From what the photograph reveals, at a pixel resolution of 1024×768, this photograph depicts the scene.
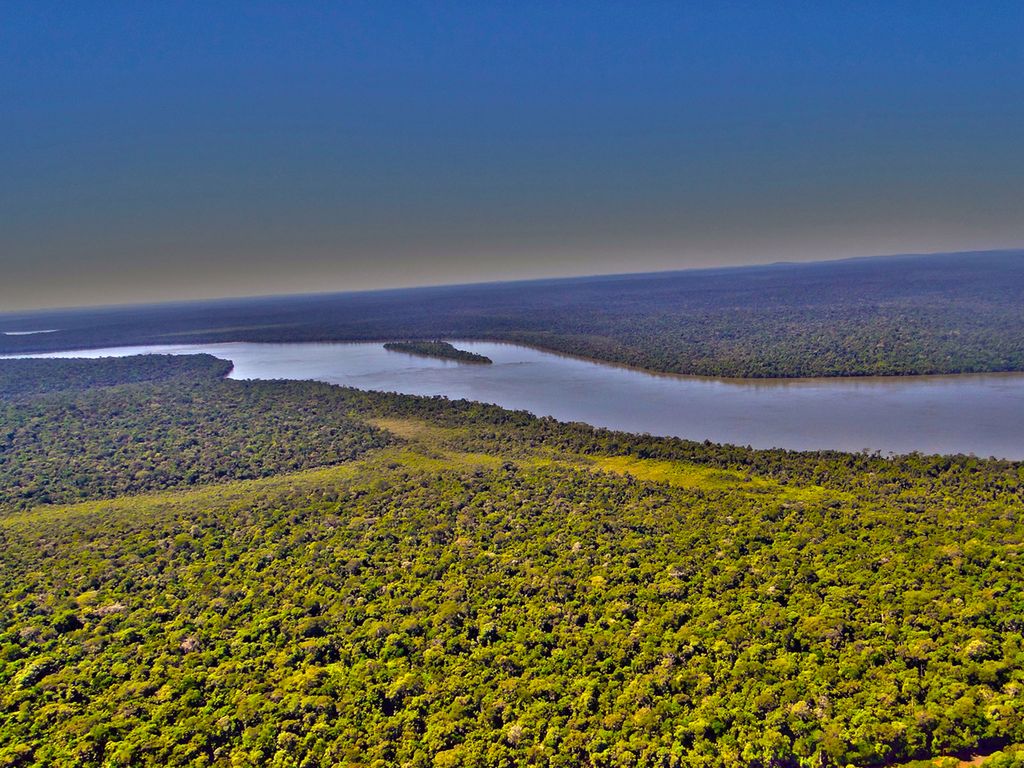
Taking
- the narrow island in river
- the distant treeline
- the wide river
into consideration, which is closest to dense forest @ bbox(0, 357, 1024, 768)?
the wide river

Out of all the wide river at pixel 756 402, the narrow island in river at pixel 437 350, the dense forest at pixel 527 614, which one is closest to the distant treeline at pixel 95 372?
the wide river at pixel 756 402

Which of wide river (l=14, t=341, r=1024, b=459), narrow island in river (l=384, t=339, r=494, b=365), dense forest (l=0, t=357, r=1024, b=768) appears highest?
narrow island in river (l=384, t=339, r=494, b=365)

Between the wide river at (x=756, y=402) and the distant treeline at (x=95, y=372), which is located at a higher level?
the distant treeline at (x=95, y=372)

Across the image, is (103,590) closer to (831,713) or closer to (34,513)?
(34,513)

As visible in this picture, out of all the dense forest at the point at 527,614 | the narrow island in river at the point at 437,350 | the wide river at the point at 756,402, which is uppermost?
the narrow island in river at the point at 437,350

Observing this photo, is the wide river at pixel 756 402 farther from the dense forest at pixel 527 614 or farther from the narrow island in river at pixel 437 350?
the dense forest at pixel 527 614

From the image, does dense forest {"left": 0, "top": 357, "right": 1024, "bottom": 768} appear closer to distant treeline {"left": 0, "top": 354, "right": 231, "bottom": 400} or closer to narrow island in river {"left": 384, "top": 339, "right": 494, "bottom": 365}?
distant treeline {"left": 0, "top": 354, "right": 231, "bottom": 400}

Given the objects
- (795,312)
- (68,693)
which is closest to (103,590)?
(68,693)
